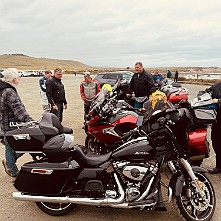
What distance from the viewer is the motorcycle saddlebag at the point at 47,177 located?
3.22 meters

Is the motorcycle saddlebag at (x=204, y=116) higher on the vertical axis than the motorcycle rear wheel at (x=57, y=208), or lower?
higher

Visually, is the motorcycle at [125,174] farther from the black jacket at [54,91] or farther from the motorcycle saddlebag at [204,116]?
the black jacket at [54,91]

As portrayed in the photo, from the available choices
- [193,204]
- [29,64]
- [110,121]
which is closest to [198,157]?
[193,204]

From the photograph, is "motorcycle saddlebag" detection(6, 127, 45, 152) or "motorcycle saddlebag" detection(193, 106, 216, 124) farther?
"motorcycle saddlebag" detection(193, 106, 216, 124)

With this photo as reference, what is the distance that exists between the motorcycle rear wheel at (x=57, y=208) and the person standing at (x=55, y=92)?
3.55m

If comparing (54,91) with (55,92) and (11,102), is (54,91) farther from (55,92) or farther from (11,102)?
(11,102)

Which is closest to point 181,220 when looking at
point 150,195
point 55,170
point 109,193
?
point 150,195

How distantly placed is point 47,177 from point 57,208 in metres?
0.54

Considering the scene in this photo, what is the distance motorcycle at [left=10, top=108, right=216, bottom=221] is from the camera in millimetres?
3141

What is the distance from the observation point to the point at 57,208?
3510mm

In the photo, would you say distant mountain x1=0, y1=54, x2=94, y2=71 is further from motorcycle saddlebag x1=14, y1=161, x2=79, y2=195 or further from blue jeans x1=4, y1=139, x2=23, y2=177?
motorcycle saddlebag x1=14, y1=161, x2=79, y2=195

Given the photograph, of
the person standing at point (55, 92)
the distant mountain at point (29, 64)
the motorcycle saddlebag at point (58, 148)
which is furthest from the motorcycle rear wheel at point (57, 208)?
the distant mountain at point (29, 64)

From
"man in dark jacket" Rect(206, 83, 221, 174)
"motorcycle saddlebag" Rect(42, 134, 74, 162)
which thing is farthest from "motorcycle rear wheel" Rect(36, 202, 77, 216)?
"man in dark jacket" Rect(206, 83, 221, 174)

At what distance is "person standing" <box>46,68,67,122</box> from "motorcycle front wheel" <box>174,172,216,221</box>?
429 cm
